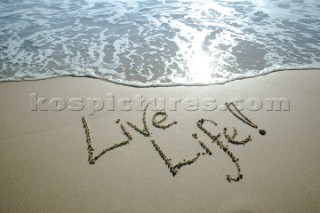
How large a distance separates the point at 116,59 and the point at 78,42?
118cm

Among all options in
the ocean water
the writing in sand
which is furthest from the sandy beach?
the ocean water

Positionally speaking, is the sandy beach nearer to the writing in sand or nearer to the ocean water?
the writing in sand

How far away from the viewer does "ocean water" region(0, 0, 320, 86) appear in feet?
13.9

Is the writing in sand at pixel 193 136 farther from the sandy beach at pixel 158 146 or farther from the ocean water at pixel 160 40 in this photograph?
the ocean water at pixel 160 40

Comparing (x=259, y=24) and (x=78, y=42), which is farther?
(x=259, y=24)

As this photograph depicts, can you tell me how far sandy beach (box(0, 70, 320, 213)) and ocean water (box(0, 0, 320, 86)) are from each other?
0.42 meters

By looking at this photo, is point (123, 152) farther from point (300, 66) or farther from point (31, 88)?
point (300, 66)

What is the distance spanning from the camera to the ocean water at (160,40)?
4.23 metres

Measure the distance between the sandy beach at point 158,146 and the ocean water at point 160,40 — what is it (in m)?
0.42

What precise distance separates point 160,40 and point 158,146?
2961 mm

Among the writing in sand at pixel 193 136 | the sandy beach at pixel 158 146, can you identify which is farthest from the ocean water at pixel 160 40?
the writing in sand at pixel 193 136

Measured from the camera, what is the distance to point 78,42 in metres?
5.26

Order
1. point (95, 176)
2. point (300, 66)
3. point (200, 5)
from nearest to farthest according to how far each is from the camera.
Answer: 1. point (95, 176)
2. point (300, 66)
3. point (200, 5)

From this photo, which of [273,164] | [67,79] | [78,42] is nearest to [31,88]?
[67,79]
